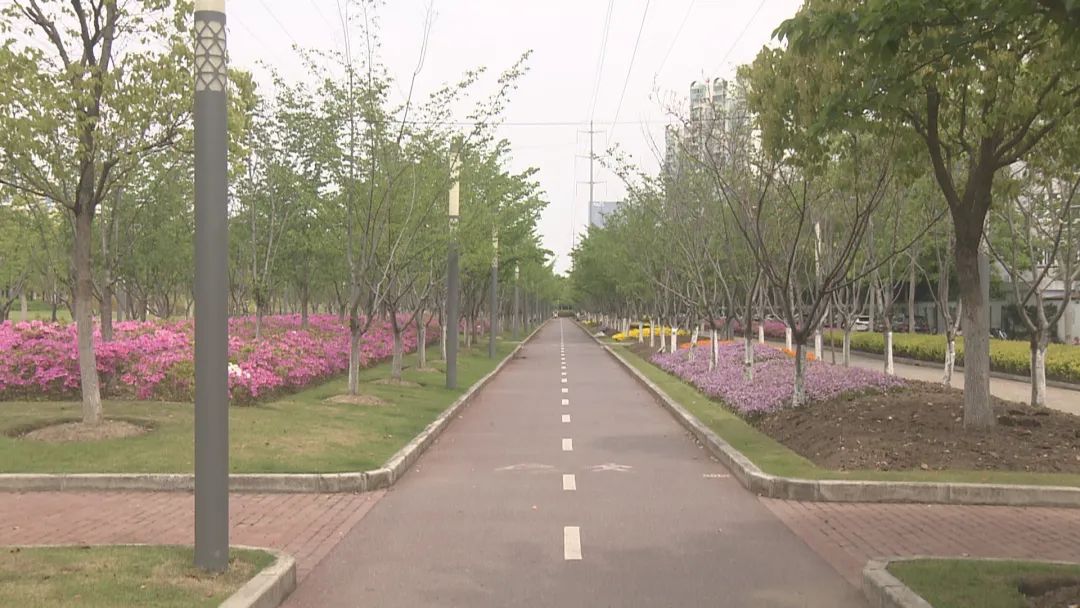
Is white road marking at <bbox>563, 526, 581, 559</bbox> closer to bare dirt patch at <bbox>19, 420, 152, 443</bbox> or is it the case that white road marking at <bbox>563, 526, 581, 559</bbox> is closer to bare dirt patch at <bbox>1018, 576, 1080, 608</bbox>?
bare dirt patch at <bbox>1018, 576, 1080, 608</bbox>

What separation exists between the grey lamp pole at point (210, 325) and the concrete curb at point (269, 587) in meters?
0.34

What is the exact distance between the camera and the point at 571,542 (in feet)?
24.0

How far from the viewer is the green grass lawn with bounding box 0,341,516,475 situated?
974 cm

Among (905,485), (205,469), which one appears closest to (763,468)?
(905,485)

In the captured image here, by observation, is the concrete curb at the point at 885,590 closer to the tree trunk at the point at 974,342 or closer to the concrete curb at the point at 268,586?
the concrete curb at the point at 268,586

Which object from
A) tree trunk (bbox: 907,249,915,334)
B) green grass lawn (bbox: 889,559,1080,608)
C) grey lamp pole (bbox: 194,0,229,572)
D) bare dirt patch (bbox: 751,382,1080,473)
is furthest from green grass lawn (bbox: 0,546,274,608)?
tree trunk (bbox: 907,249,915,334)

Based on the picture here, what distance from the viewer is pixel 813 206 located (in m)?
15.8

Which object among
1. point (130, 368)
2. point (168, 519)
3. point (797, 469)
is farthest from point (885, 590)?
point (130, 368)

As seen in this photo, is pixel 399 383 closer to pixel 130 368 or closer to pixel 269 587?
pixel 130 368

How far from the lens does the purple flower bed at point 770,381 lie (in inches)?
608

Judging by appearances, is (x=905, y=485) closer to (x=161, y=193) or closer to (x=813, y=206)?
(x=813, y=206)

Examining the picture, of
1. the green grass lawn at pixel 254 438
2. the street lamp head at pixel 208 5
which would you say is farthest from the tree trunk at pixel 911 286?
the street lamp head at pixel 208 5

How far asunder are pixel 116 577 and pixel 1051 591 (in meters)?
5.67

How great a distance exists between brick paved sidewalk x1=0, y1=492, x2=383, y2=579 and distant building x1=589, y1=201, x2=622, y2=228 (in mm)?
27992
